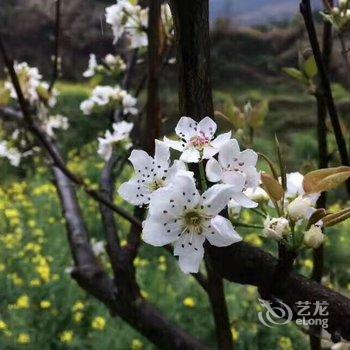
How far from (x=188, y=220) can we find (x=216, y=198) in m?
0.05

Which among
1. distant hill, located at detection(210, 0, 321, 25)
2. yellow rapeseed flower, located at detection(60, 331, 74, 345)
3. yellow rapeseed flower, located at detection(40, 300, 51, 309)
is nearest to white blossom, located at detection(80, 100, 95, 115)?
yellow rapeseed flower, located at detection(60, 331, 74, 345)

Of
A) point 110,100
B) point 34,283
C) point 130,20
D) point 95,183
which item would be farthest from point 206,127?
point 95,183

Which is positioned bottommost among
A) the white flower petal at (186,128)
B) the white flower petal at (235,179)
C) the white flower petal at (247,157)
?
the white flower petal at (235,179)

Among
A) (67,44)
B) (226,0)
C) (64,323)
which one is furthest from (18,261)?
(226,0)

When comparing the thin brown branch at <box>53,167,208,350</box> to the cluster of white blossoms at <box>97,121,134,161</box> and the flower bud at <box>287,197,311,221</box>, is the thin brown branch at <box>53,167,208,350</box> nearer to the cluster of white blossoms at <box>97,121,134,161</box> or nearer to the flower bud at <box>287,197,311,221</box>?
the cluster of white blossoms at <box>97,121,134,161</box>

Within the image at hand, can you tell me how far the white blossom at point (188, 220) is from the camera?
56 cm

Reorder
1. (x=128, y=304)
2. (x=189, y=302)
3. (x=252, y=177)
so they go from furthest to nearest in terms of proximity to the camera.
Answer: (x=189, y=302)
(x=128, y=304)
(x=252, y=177)

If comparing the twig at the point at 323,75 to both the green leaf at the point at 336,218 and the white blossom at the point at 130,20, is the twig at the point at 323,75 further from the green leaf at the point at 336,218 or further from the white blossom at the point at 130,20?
the white blossom at the point at 130,20

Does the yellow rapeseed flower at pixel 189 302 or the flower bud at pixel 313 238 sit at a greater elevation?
the flower bud at pixel 313 238

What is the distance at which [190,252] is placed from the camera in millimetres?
609

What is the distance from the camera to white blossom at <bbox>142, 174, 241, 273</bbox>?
56 cm

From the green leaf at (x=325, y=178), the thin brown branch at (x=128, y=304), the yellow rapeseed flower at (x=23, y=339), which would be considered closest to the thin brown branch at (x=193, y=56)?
the green leaf at (x=325, y=178)

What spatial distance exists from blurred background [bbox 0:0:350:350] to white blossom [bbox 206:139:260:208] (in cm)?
10

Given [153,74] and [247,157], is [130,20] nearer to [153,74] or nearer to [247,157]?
[153,74]
